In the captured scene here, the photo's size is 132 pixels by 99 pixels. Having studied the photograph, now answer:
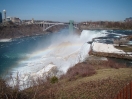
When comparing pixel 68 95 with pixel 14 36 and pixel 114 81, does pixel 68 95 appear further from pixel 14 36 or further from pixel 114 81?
pixel 14 36

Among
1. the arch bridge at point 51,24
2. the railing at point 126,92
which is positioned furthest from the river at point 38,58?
the arch bridge at point 51,24

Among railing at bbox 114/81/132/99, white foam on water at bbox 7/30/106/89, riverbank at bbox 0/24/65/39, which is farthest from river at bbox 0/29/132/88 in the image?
riverbank at bbox 0/24/65/39

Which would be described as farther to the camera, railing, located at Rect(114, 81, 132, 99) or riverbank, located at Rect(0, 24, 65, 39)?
riverbank, located at Rect(0, 24, 65, 39)

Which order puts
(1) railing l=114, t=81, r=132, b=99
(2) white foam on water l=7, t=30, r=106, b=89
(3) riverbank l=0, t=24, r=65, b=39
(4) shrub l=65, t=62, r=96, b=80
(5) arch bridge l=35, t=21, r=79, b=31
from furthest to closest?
(5) arch bridge l=35, t=21, r=79, b=31 < (3) riverbank l=0, t=24, r=65, b=39 < (2) white foam on water l=7, t=30, r=106, b=89 < (4) shrub l=65, t=62, r=96, b=80 < (1) railing l=114, t=81, r=132, b=99

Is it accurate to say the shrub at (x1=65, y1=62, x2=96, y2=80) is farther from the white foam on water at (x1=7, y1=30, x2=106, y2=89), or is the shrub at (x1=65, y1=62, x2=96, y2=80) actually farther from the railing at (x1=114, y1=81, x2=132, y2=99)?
the railing at (x1=114, y1=81, x2=132, y2=99)

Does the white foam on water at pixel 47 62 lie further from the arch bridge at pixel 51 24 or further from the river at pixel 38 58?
the arch bridge at pixel 51 24

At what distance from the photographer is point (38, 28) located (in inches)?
2504

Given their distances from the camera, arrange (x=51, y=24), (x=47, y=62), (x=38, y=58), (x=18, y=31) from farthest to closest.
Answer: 1. (x=51, y=24)
2. (x=18, y=31)
3. (x=38, y=58)
4. (x=47, y=62)

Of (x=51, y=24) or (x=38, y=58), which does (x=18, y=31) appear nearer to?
(x=51, y=24)

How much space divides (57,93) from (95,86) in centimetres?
140

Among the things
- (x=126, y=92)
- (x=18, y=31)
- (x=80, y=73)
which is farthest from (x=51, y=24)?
(x=126, y=92)

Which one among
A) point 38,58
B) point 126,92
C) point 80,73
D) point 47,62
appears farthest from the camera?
point 38,58

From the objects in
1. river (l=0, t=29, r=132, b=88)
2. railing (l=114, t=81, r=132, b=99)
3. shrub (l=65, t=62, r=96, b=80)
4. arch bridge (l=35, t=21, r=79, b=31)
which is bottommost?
river (l=0, t=29, r=132, b=88)

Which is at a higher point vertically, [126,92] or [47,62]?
[126,92]
